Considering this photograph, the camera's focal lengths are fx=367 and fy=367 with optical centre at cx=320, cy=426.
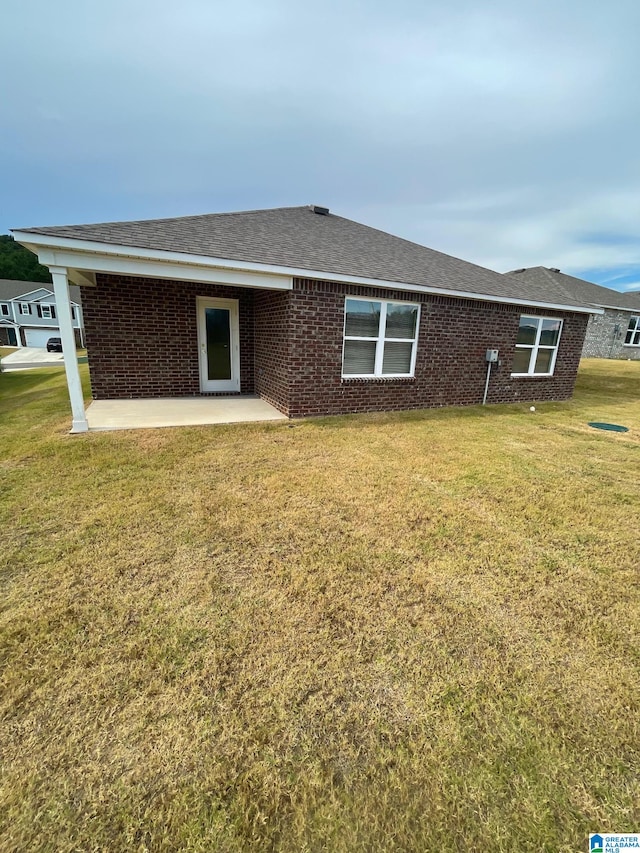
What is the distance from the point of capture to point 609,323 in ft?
82.8

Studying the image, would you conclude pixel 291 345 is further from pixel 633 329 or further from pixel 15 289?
pixel 15 289

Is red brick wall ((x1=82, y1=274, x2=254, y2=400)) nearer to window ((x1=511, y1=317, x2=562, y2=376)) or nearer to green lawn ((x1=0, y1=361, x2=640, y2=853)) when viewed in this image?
green lawn ((x1=0, y1=361, x2=640, y2=853))

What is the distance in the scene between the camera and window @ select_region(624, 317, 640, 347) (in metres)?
26.3

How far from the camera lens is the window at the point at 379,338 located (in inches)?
304

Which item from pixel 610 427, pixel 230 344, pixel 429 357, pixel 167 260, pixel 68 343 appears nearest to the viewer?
pixel 68 343

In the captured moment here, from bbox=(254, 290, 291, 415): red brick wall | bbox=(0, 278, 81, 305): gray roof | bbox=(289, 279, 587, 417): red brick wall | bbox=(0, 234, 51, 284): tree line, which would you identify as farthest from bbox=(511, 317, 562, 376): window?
bbox=(0, 234, 51, 284): tree line

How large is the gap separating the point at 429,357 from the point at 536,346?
3878 mm

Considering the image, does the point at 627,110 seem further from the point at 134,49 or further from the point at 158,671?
the point at 158,671

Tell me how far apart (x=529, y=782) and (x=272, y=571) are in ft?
5.95

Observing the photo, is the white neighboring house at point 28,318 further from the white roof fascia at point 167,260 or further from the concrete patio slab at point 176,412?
the white roof fascia at point 167,260

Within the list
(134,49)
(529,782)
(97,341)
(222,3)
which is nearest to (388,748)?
(529,782)

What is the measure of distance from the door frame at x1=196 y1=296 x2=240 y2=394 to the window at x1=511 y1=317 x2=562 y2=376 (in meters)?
7.45

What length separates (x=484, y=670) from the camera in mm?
2027

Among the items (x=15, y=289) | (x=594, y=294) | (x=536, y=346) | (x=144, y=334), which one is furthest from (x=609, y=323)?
(x=15, y=289)
